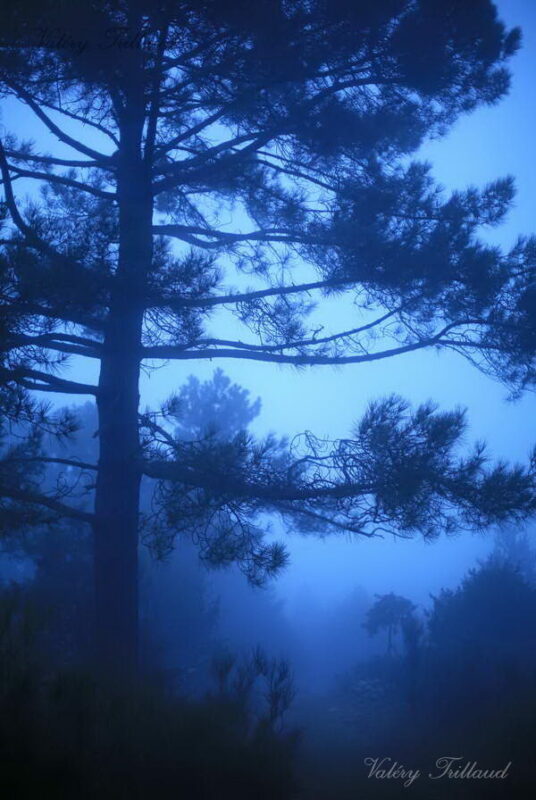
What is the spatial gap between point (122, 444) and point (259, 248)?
3192 millimetres

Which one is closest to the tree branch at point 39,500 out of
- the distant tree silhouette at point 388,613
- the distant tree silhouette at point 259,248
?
the distant tree silhouette at point 259,248

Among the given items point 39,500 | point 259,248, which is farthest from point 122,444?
point 259,248

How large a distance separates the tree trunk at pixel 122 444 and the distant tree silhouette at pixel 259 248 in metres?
0.02

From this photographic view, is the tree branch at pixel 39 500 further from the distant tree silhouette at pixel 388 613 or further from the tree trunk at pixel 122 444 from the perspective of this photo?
the distant tree silhouette at pixel 388 613

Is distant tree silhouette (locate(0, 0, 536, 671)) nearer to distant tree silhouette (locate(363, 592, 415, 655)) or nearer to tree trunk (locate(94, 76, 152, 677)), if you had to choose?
tree trunk (locate(94, 76, 152, 677))

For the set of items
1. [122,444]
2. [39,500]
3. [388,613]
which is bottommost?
[388,613]

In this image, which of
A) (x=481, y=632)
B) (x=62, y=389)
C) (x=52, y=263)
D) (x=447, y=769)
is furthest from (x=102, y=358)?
(x=481, y=632)

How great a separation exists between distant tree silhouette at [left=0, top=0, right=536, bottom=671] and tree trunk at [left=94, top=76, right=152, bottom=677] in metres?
0.02

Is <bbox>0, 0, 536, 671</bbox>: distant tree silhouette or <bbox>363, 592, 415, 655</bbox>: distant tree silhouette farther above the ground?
<bbox>0, 0, 536, 671</bbox>: distant tree silhouette

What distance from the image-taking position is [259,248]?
746 cm

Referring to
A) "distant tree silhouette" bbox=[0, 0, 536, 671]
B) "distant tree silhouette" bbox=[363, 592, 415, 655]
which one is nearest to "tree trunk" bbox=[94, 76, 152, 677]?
"distant tree silhouette" bbox=[0, 0, 536, 671]

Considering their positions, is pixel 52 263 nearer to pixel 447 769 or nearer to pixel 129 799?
pixel 129 799

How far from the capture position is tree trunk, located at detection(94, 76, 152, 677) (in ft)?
17.7

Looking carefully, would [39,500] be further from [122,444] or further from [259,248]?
[259,248]
